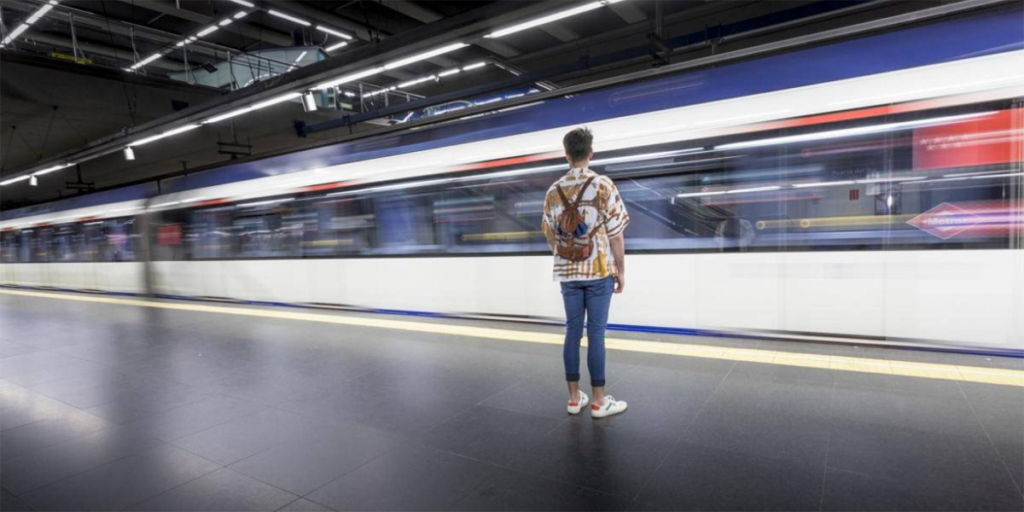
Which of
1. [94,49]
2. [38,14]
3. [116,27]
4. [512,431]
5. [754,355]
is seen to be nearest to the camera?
[512,431]

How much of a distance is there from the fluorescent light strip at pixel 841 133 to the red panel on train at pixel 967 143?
0.04 meters

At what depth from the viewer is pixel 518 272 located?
5246 millimetres

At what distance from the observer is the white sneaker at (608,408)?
9.37 feet

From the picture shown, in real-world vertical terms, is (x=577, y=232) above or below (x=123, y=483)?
above

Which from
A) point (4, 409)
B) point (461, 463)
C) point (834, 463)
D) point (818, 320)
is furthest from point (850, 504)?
point (4, 409)

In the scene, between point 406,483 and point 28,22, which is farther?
point 28,22

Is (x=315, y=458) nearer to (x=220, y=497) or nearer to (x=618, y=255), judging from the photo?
(x=220, y=497)

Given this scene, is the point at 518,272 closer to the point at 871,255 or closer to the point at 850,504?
the point at 871,255

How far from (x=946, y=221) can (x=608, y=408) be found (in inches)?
106

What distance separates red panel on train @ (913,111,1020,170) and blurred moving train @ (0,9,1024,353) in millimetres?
11

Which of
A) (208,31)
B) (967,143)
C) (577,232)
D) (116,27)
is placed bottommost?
(577,232)

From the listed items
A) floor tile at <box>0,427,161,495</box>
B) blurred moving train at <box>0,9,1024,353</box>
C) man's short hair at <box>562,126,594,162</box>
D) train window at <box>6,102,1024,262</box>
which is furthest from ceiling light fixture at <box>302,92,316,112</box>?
man's short hair at <box>562,126,594,162</box>

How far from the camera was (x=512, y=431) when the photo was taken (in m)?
2.74

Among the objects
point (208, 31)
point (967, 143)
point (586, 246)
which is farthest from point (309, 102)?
point (967, 143)
